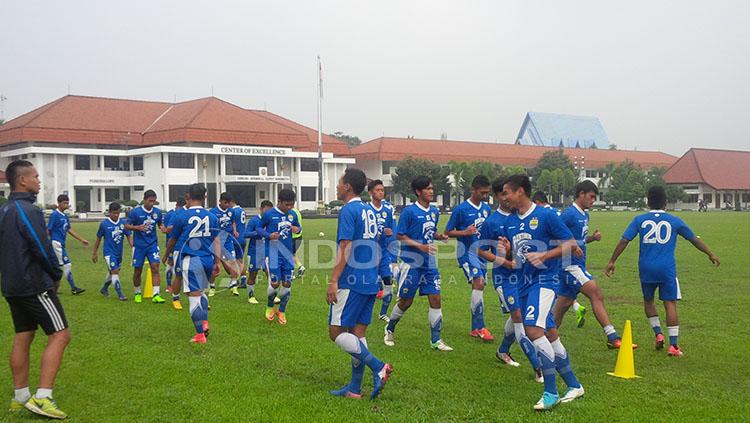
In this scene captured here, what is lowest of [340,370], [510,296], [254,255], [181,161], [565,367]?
[340,370]

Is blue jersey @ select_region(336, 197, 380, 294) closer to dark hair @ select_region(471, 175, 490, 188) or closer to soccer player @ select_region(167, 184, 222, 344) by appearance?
dark hair @ select_region(471, 175, 490, 188)

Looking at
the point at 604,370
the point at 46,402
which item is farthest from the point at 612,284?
the point at 46,402

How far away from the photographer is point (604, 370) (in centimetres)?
715

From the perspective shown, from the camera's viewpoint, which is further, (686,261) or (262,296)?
(686,261)

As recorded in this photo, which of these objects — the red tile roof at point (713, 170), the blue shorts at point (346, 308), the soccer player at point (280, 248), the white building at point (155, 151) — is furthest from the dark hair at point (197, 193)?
the red tile roof at point (713, 170)

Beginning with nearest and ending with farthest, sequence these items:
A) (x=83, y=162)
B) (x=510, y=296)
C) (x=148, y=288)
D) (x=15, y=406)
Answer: (x=15, y=406)
(x=510, y=296)
(x=148, y=288)
(x=83, y=162)

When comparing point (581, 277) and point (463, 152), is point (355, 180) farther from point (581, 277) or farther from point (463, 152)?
point (463, 152)

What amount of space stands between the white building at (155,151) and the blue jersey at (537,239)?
60.2 m

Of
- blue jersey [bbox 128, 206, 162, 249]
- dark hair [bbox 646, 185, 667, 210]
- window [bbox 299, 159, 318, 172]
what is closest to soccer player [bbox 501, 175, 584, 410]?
dark hair [bbox 646, 185, 667, 210]

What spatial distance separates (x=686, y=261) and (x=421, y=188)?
13.8 metres

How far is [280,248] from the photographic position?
33.9ft

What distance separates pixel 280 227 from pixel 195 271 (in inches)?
88.6

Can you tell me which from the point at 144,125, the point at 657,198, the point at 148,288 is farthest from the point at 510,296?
the point at 144,125

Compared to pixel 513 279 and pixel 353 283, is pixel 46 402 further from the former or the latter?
pixel 513 279
